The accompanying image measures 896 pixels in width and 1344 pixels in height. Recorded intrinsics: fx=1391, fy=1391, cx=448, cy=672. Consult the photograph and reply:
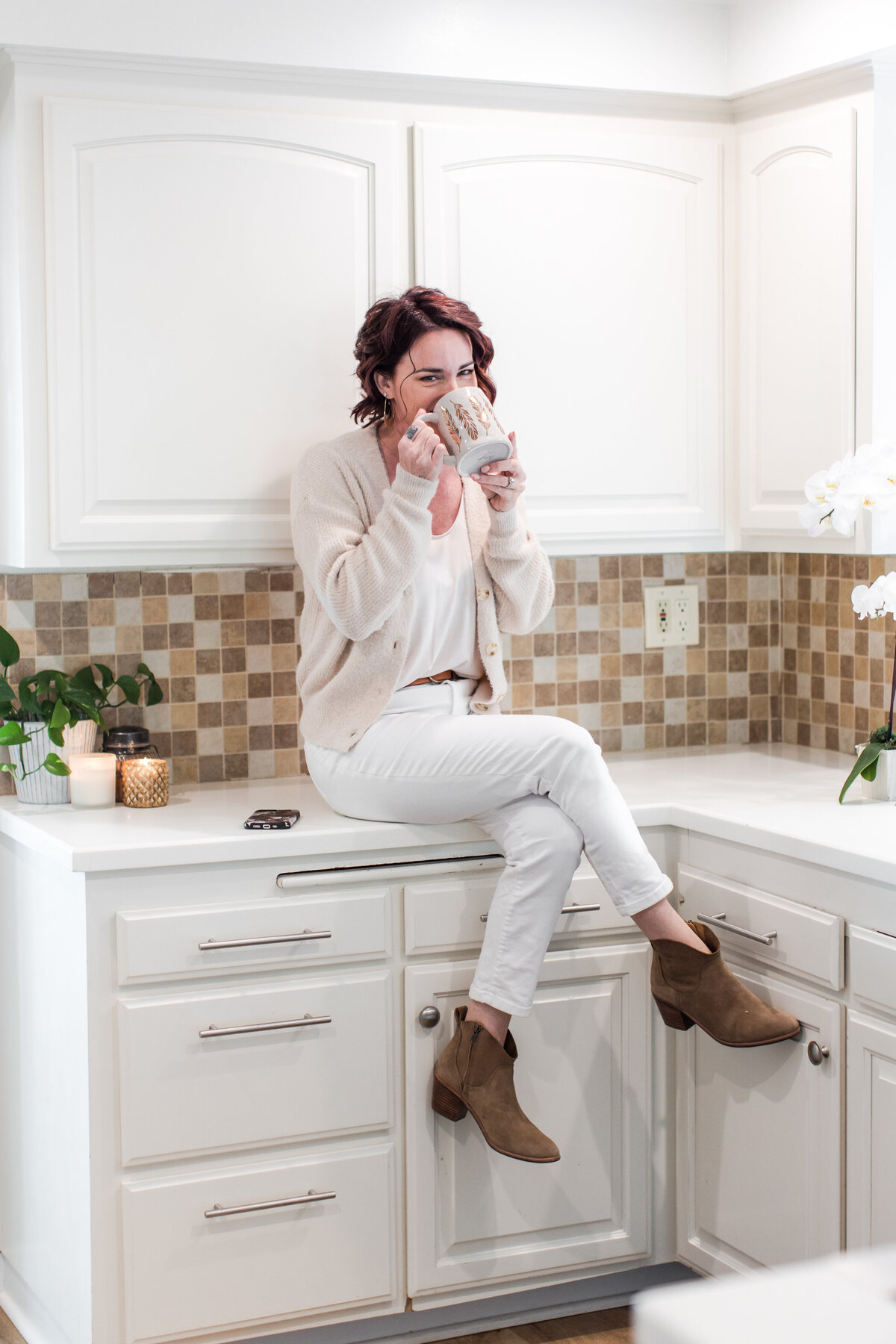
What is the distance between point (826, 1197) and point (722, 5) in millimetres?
1983

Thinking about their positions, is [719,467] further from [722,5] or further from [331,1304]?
[331,1304]

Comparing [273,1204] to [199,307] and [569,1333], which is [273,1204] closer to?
[569,1333]

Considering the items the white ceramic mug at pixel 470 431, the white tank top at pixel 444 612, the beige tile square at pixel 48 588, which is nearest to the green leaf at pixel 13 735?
the beige tile square at pixel 48 588

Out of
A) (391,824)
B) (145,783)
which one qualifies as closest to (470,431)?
(391,824)

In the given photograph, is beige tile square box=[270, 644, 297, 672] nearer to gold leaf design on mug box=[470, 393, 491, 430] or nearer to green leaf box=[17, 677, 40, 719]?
green leaf box=[17, 677, 40, 719]

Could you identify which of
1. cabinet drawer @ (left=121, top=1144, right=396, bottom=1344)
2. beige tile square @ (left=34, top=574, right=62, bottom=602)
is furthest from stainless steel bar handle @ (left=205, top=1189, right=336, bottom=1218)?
beige tile square @ (left=34, top=574, right=62, bottom=602)

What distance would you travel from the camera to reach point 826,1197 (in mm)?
1974

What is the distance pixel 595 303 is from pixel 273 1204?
158 cm

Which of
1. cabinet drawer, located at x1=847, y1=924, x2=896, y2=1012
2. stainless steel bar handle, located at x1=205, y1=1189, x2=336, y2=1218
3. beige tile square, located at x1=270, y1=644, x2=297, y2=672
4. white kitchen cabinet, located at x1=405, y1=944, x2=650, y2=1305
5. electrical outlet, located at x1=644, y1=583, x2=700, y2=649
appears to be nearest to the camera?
cabinet drawer, located at x1=847, y1=924, x2=896, y2=1012

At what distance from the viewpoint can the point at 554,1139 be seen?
2223 mm

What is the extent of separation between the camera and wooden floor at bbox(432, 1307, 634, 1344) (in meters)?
2.24

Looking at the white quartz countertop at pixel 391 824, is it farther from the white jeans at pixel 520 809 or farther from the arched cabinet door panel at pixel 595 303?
the arched cabinet door panel at pixel 595 303

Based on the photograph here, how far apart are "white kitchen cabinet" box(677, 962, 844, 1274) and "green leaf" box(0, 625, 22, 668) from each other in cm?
129

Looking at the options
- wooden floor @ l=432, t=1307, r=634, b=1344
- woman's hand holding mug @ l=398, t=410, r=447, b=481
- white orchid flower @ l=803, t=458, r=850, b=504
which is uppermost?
woman's hand holding mug @ l=398, t=410, r=447, b=481
